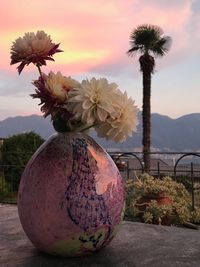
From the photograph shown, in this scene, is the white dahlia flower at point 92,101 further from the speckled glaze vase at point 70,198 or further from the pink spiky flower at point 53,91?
the speckled glaze vase at point 70,198

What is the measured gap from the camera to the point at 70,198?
210 cm

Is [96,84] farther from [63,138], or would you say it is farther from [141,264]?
[141,264]

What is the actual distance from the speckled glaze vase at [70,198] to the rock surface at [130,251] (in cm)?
7

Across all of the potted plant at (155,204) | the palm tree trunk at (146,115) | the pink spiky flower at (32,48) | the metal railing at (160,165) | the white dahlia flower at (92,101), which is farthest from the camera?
the palm tree trunk at (146,115)

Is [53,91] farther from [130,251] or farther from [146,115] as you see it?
[146,115]

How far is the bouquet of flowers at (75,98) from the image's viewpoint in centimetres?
212

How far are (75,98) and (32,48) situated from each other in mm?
385

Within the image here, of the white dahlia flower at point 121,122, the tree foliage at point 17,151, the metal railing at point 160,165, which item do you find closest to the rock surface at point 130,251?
the white dahlia flower at point 121,122

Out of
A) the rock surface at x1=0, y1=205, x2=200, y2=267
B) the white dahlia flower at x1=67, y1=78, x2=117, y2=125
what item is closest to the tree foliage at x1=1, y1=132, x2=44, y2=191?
the rock surface at x1=0, y1=205, x2=200, y2=267

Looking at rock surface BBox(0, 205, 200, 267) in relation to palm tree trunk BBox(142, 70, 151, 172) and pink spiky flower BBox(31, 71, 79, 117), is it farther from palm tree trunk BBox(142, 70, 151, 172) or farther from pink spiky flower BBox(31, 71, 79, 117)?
palm tree trunk BBox(142, 70, 151, 172)

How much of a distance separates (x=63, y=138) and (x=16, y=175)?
9976mm

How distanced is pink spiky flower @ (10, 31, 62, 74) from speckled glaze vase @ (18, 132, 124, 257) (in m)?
0.44

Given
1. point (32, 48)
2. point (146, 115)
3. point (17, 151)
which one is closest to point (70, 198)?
point (32, 48)

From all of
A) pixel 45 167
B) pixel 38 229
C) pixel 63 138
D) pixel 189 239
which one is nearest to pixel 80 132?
pixel 63 138
